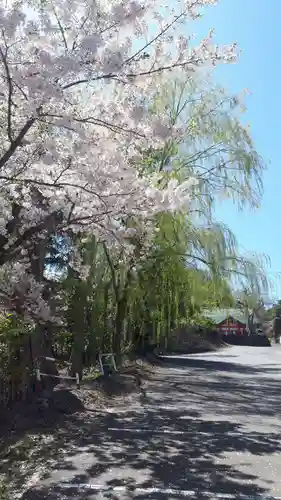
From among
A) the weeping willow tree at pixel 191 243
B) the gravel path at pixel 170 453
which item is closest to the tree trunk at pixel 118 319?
the weeping willow tree at pixel 191 243

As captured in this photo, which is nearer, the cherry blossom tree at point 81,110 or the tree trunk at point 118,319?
the cherry blossom tree at point 81,110

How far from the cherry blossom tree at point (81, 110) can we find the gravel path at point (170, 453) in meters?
2.58

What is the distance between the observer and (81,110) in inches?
216

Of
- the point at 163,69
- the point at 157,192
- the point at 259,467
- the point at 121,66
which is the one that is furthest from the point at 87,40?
the point at 259,467

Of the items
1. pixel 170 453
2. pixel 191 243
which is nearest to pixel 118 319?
pixel 191 243

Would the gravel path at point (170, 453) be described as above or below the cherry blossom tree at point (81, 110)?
below

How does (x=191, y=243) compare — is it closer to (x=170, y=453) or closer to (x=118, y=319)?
(x=118, y=319)

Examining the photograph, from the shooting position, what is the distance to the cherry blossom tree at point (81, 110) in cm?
476

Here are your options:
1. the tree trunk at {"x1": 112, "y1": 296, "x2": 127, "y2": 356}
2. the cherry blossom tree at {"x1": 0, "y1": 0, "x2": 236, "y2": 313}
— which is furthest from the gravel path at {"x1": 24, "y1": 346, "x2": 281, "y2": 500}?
the tree trunk at {"x1": 112, "y1": 296, "x2": 127, "y2": 356}

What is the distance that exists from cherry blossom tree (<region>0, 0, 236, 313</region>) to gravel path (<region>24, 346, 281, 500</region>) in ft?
8.47

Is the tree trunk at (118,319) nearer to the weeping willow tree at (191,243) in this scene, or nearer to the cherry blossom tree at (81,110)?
the weeping willow tree at (191,243)

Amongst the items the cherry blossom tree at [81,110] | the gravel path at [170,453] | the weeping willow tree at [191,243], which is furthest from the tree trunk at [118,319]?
the cherry blossom tree at [81,110]

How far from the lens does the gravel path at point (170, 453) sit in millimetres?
5133

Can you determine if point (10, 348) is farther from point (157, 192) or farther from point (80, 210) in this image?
point (157, 192)
